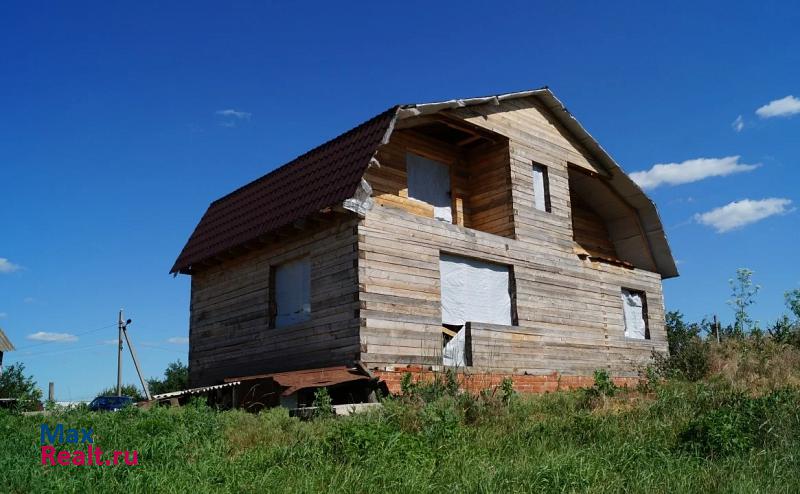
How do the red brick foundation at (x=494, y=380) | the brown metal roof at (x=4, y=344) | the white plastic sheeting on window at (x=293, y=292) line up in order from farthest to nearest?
the brown metal roof at (x=4, y=344)
the white plastic sheeting on window at (x=293, y=292)
the red brick foundation at (x=494, y=380)

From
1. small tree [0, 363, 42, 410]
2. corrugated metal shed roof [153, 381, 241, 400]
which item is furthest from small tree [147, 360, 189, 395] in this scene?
corrugated metal shed roof [153, 381, 241, 400]

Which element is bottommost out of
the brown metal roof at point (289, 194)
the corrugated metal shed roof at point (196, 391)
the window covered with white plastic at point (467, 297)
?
the corrugated metal shed roof at point (196, 391)

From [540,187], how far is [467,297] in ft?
14.2

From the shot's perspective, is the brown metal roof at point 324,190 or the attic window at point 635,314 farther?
the attic window at point 635,314

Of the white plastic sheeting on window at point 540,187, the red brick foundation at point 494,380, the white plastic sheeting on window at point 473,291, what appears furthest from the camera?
the white plastic sheeting on window at point 540,187

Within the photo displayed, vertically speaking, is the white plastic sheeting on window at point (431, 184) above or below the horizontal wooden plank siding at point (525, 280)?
above

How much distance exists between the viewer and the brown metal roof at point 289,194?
1443 centimetres

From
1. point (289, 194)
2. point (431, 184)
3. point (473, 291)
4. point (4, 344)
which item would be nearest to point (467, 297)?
point (473, 291)

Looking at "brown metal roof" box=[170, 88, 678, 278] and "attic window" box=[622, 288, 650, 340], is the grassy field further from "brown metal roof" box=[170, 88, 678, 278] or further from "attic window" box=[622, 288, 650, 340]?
"attic window" box=[622, 288, 650, 340]

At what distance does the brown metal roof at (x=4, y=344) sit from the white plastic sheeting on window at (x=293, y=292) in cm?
1838

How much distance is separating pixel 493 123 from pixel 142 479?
1259 cm

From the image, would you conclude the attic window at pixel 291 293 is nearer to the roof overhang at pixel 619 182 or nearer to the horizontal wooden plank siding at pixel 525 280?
the horizontal wooden plank siding at pixel 525 280

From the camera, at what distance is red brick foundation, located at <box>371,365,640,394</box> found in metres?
13.5

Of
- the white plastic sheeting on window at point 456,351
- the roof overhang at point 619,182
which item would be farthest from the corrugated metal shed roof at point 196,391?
the roof overhang at point 619,182
